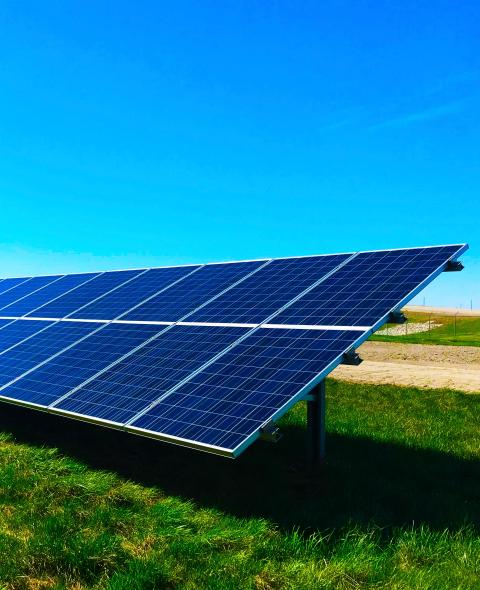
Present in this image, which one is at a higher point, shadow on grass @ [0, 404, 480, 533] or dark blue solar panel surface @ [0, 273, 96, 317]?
dark blue solar panel surface @ [0, 273, 96, 317]

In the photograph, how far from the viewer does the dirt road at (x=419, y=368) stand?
19981 millimetres

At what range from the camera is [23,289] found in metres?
20.2

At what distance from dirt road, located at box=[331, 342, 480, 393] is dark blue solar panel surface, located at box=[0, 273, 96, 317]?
10.5m

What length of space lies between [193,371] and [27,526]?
10.1 ft

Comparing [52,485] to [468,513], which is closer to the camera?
[468,513]

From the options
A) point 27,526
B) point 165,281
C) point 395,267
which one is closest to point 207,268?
point 165,281

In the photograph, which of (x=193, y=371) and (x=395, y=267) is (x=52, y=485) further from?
(x=395, y=267)

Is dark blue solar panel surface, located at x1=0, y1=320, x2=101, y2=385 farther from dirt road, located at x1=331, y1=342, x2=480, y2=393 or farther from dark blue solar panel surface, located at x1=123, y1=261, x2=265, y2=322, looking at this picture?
dirt road, located at x1=331, y1=342, x2=480, y2=393

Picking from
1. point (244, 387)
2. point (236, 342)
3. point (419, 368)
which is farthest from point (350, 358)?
point (419, 368)

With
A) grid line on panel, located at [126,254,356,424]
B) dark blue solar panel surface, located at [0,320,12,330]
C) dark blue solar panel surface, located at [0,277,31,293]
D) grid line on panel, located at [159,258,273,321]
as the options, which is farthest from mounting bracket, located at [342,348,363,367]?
dark blue solar panel surface, located at [0,277,31,293]

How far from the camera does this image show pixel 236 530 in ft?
21.2

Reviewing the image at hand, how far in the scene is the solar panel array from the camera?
727 cm

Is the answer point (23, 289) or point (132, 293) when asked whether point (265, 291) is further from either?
point (23, 289)

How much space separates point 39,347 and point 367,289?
756cm
